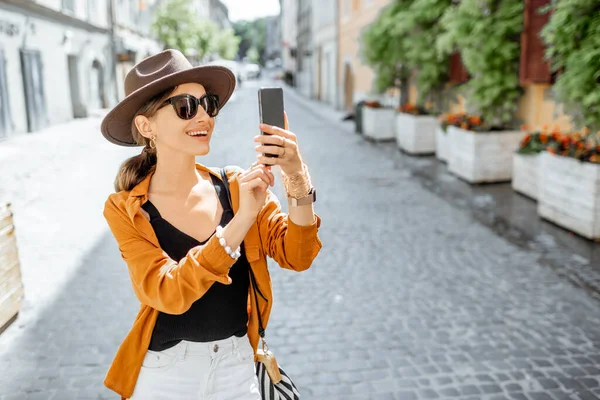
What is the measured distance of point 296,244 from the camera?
6.39 feet

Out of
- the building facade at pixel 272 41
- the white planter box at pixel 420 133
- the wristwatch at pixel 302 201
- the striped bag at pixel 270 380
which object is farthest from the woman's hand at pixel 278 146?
the building facade at pixel 272 41

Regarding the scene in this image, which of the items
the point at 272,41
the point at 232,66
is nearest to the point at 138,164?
the point at 232,66

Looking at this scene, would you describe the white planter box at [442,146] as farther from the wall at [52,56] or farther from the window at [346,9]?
the window at [346,9]

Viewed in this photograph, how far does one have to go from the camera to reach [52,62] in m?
19.5

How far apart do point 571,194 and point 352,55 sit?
19.7m

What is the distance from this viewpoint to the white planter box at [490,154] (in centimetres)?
1007

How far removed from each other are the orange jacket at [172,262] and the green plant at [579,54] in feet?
18.2

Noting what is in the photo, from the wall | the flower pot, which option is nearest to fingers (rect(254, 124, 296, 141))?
the flower pot

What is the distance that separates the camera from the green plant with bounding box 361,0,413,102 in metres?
14.6

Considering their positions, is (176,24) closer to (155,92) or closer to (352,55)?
(352,55)

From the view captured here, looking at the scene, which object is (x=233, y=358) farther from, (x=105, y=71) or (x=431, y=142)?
(x=105, y=71)

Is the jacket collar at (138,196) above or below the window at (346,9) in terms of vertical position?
below

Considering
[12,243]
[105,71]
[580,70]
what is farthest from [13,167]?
[105,71]

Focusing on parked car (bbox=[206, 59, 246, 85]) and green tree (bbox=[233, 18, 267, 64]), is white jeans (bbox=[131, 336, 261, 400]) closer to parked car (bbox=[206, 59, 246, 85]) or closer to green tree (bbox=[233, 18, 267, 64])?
parked car (bbox=[206, 59, 246, 85])
